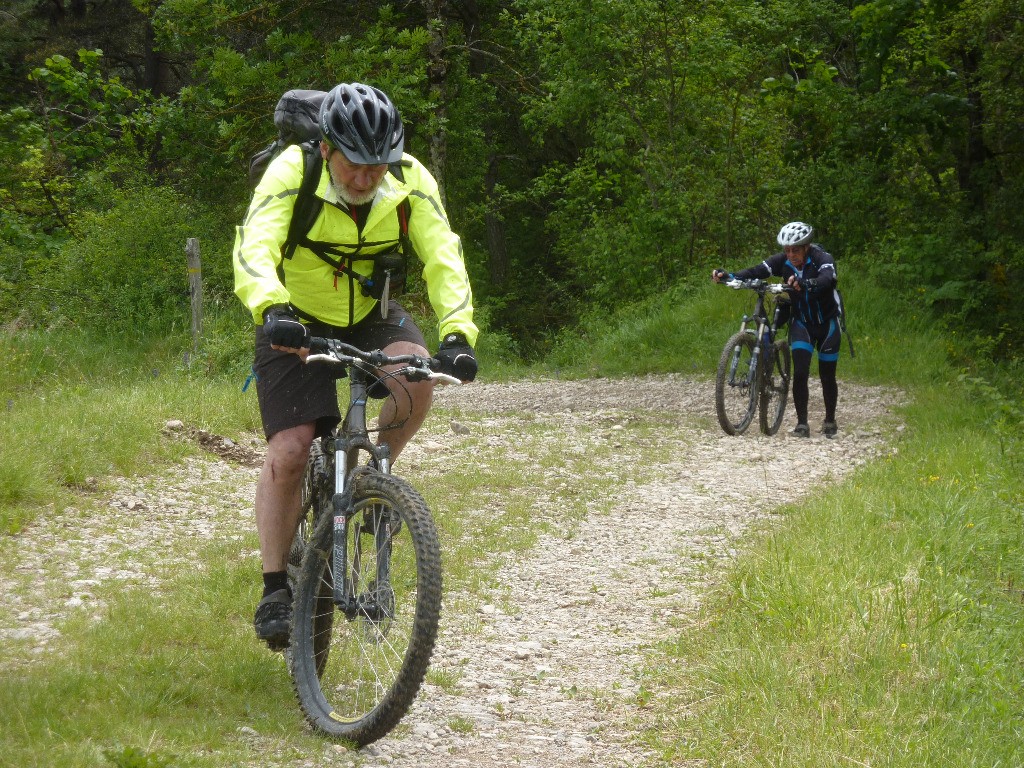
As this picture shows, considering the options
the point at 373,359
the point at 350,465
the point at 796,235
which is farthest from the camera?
the point at 796,235

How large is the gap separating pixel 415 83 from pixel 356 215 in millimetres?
14917

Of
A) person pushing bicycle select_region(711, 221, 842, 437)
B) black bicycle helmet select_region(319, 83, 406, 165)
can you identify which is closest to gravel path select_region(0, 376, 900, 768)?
person pushing bicycle select_region(711, 221, 842, 437)

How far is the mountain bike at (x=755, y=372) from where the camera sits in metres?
11.6

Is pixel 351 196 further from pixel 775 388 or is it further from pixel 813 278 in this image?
pixel 775 388

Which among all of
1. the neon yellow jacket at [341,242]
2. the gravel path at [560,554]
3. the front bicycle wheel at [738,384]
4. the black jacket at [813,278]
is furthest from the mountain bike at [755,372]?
the neon yellow jacket at [341,242]

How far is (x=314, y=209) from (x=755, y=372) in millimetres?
8043

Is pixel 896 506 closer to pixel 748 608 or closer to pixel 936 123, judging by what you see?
pixel 748 608

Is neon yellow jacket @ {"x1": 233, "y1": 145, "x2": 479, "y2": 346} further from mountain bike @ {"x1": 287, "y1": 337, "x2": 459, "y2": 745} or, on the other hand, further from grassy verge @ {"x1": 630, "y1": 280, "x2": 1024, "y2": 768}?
grassy verge @ {"x1": 630, "y1": 280, "x2": 1024, "y2": 768}

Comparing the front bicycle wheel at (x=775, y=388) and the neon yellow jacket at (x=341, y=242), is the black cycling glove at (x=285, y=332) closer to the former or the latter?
the neon yellow jacket at (x=341, y=242)

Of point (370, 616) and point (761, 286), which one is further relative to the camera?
point (761, 286)

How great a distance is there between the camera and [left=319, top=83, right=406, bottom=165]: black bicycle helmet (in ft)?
13.7

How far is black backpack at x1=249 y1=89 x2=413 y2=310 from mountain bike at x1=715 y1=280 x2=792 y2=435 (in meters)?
7.25

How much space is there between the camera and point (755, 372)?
11.8 metres

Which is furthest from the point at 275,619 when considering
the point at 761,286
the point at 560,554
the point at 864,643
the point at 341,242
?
the point at 761,286
